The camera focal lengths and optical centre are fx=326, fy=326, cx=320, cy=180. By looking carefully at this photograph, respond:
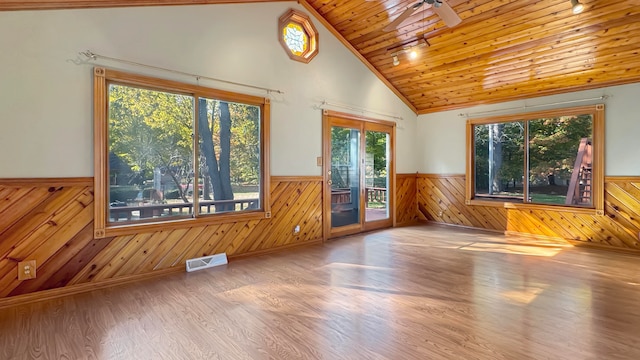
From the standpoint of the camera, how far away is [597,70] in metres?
Answer: 4.73

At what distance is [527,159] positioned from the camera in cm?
581

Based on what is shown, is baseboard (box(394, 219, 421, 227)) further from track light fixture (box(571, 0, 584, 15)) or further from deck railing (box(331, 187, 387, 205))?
track light fixture (box(571, 0, 584, 15))

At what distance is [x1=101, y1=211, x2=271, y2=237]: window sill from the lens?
343 centimetres

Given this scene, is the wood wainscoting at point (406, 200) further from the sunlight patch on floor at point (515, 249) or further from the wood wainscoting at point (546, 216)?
the sunlight patch on floor at point (515, 249)

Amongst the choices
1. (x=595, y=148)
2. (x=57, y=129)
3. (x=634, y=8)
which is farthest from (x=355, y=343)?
(x=595, y=148)

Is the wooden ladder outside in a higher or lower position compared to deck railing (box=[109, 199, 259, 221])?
higher

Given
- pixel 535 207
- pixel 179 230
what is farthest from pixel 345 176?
pixel 535 207

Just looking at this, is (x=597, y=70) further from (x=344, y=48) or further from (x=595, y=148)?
(x=344, y=48)

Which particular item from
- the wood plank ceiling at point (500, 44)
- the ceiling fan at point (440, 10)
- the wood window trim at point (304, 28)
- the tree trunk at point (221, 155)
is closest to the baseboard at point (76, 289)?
the tree trunk at point (221, 155)

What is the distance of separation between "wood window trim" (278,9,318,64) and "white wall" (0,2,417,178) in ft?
0.28

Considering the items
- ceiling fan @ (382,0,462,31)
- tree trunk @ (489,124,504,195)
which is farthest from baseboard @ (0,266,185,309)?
tree trunk @ (489,124,504,195)

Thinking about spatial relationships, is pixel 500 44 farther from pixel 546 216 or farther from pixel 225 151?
pixel 225 151

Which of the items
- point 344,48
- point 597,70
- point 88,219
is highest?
point 344,48

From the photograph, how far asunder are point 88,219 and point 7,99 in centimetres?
125
